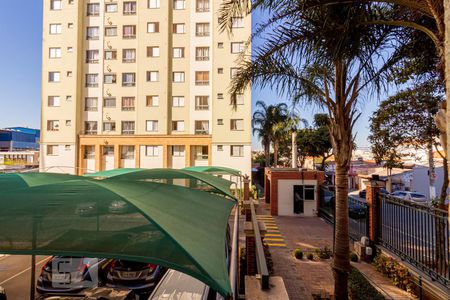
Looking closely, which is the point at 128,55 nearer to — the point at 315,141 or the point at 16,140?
the point at 315,141

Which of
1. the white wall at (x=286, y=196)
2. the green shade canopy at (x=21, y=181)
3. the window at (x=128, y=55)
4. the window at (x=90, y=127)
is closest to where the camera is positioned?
the green shade canopy at (x=21, y=181)

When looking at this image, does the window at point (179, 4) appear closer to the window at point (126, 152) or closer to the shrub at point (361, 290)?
the window at point (126, 152)

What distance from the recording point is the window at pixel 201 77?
88.8ft

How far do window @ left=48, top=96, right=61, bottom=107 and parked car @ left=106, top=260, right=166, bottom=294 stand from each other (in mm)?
27281

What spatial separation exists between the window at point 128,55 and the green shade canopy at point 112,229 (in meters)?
28.3

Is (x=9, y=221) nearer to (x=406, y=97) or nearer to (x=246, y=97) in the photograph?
(x=406, y=97)

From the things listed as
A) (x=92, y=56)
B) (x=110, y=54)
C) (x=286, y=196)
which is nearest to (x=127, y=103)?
(x=110, y=54)

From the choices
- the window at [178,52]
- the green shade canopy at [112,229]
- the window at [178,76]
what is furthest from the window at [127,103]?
the green shade canopy at [112,229]

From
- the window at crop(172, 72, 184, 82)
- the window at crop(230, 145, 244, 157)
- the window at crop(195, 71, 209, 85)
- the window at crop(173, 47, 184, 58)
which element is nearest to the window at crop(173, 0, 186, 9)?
the window at crop(173, 47, 184, 58)

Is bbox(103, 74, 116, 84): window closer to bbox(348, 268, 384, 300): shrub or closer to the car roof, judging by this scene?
the car roof

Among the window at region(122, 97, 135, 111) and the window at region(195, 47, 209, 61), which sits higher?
the window at region(195, 47, 209, 61)

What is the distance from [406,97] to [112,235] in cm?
1026

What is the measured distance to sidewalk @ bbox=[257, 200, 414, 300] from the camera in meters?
6.97

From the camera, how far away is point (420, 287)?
20.8ft
